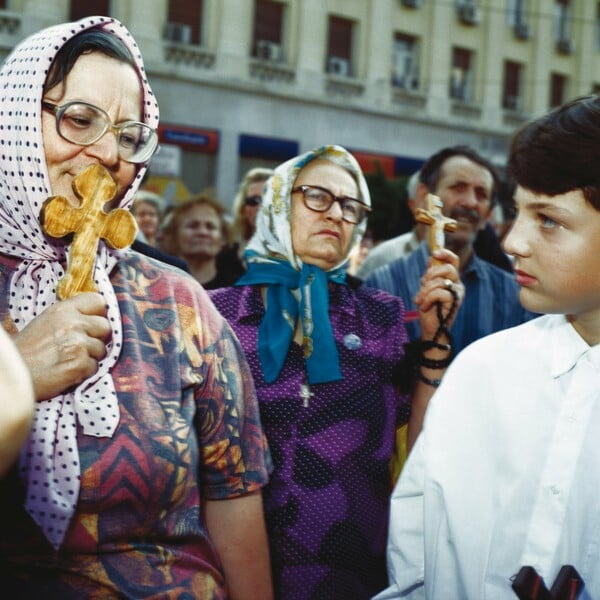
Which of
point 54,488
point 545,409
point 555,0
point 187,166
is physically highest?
point 555,0

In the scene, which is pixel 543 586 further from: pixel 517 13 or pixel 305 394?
pixel 517 13

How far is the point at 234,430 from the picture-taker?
6.92ft

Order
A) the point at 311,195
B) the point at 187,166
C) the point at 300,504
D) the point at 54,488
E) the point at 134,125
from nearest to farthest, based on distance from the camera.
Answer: the point at 54,488
the point at 134,125
the point at 300,504
the point at 311,195
the point at 187,166

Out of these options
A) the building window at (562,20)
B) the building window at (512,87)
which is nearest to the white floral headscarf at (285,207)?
the building window at (512,87)

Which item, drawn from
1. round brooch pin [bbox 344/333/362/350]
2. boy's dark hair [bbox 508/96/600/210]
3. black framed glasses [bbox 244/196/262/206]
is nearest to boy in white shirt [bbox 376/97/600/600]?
boy's dark hair [bbox 508/96/600/210]

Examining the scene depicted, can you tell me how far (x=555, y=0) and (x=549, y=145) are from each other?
27.2 metres

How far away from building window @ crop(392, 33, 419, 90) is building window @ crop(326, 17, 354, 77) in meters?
1.58

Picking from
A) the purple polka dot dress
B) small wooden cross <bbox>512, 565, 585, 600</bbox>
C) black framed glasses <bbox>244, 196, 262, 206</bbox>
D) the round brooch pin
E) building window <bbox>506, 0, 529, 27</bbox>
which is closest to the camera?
small wooden cross <bbox>512, 565, 585, 600</bbox>

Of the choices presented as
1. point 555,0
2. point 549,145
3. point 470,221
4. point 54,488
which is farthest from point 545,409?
point 555,0

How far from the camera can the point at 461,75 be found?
24656 millimetres

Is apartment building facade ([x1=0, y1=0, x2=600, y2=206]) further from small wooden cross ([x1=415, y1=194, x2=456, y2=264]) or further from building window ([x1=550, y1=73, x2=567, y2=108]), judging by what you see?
small wooden cross ([x1=415, y1=194, x2=456, y2=264])

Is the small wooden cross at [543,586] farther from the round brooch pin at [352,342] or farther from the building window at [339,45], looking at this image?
the building window at [339,45]

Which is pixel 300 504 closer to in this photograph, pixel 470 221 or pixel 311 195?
pixel 311 195

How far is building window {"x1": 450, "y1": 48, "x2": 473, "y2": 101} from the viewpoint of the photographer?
80.4 ft
